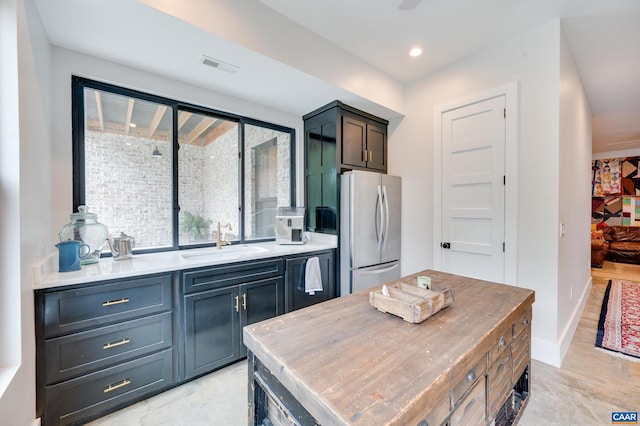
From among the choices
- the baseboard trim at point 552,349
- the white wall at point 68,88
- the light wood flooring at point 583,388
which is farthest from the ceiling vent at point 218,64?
the baseboard trim at point 552,349

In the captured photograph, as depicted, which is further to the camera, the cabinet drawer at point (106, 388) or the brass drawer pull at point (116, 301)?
the brass drawer pull at point (116, 301)

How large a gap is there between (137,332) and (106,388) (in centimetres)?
37

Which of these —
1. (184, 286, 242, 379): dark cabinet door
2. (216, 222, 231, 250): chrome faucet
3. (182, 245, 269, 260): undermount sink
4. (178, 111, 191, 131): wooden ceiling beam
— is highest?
(178, 111, 191, 131): wooden ceiling beam

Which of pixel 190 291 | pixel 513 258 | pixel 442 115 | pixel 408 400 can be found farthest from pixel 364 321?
pixel 442 115

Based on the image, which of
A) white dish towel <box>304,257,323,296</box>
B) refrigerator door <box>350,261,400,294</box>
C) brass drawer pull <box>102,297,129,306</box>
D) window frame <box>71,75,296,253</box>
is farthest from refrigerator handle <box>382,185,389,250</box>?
brass drawer pull <box>102,297,129,306</box>

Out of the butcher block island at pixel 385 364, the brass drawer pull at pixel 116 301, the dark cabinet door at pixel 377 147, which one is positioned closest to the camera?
the butcher block island at pixel 385 364

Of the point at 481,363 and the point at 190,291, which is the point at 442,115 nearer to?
the point at 481,363

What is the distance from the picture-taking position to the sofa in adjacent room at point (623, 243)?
5957 millimetres

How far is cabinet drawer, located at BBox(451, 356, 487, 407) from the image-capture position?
0.96m

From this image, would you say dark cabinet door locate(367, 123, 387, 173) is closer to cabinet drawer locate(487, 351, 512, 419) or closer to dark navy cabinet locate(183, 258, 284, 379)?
dark navy cabinet locate(183, 258, 284, 379)

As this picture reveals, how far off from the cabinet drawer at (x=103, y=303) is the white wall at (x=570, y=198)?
332cm

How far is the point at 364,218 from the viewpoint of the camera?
2971mm

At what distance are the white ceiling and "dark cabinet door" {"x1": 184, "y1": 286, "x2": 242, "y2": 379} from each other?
1.89 meters

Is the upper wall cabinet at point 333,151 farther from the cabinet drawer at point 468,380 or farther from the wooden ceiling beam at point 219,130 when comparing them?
the cabinet drawer at point 468,380
